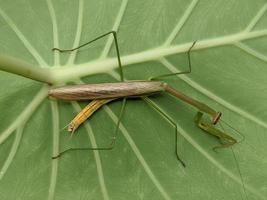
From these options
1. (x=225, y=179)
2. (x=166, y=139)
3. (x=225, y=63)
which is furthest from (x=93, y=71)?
(x=225, y=179)

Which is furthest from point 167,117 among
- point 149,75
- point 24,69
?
point 24,69

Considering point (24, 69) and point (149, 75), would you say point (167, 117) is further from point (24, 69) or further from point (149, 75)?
point (24, 69)

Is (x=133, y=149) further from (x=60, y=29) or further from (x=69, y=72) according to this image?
(x=60, y=29)

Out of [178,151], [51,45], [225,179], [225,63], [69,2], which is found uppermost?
[69,2]

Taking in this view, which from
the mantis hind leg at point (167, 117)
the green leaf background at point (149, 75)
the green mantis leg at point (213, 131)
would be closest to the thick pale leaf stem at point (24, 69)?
the green leaf background at point (149, 75)

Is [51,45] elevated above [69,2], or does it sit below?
below

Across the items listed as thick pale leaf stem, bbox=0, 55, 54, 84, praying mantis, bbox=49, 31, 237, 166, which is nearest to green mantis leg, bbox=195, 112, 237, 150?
praying mantis, bbox=49, 31, 237, 166

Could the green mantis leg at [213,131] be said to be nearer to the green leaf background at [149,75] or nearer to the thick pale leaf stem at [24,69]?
the green leaf background at [149,75]

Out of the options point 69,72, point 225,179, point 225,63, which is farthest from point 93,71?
point 225,179

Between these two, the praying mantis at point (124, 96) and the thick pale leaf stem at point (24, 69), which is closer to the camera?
the thick pale leaf stem at point (24, 69)
